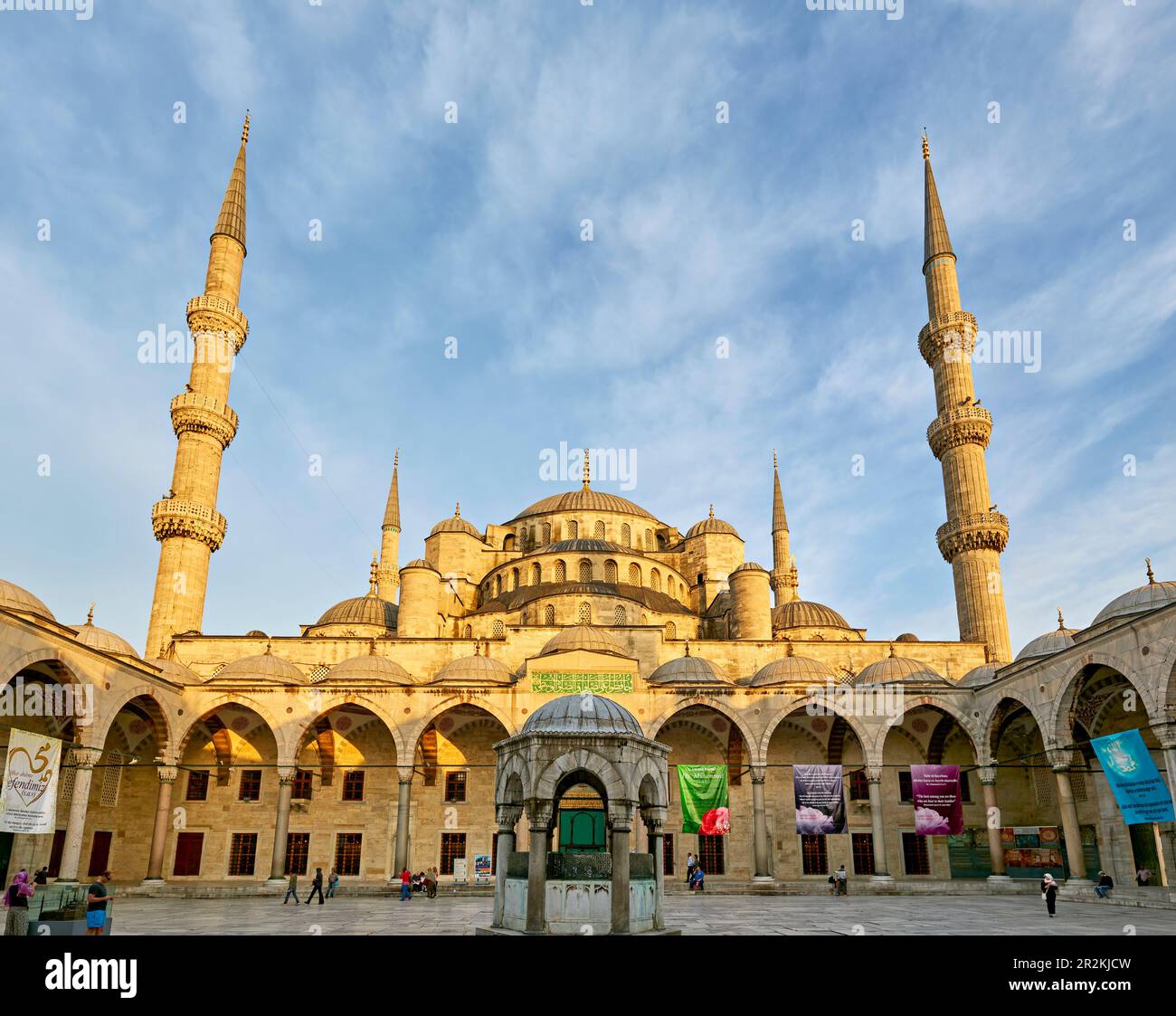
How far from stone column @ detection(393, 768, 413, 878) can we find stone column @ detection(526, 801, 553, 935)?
13.6 meters

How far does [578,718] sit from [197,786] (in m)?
19.6

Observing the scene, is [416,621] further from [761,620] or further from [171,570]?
[761,620]

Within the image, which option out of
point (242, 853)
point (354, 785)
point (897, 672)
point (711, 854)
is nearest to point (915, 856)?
point (897, 672)

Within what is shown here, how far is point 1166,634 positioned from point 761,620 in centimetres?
1472

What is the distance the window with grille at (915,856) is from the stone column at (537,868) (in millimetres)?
19272

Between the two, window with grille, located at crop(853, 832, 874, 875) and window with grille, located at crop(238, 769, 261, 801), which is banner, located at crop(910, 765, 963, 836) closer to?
window with grille, located at crop(853, 832, 874, 875)

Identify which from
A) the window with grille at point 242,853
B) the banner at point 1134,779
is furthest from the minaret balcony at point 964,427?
the window with grille at point 242,853

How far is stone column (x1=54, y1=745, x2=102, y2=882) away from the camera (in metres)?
18.1

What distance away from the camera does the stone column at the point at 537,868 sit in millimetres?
9430

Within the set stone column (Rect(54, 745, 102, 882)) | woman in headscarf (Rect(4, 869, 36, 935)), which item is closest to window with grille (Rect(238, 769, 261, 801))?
stone column (Rect(54, 745, 102, 882))

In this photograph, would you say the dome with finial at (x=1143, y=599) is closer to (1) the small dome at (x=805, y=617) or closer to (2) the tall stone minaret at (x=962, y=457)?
(2) the tall stone minaret at (x=962, y=457)

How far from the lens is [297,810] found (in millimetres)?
25281

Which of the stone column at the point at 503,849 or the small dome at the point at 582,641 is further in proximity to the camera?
the small dome at the point at 582,641

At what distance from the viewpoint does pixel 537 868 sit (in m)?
9.53
